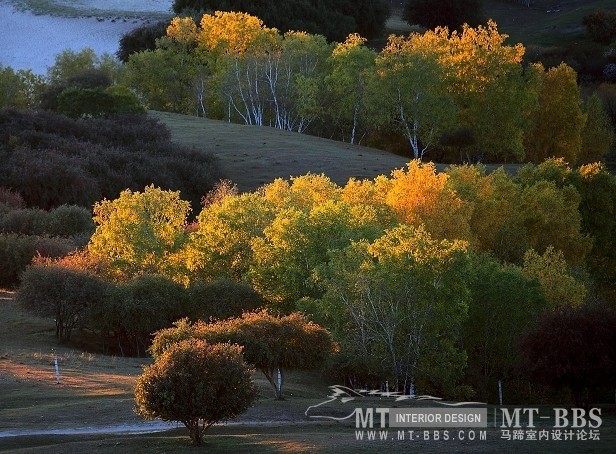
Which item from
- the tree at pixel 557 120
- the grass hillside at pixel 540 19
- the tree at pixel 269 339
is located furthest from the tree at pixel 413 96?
the tree at pixel 269 339

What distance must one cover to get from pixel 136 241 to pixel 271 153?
153 ft

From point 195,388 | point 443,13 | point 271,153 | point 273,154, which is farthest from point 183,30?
point 195,388

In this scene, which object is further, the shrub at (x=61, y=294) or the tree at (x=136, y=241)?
the tree at (x=136, y=241)

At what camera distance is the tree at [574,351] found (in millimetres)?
41594

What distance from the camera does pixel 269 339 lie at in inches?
1563

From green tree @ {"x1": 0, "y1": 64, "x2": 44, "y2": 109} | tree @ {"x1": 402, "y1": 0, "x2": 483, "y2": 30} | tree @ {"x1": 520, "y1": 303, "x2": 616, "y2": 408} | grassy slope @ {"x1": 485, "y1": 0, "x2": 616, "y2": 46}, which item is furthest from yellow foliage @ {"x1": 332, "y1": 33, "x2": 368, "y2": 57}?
tree @ {"x1": 520, "y1": 303, "x2": 616, "y2": 408}

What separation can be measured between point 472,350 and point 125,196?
789 inches

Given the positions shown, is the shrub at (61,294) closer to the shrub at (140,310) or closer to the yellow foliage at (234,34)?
→ the shrub at (140,310)

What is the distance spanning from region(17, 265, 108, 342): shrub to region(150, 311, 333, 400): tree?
13.9 meters

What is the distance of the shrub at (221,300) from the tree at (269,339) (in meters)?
11.6

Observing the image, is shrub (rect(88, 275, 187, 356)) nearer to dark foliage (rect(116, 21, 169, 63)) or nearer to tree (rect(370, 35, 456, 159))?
tree (rect(370, 35, 456, 159))

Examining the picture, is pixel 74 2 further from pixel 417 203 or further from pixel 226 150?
pixel 417 203

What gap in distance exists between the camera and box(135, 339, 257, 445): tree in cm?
2841

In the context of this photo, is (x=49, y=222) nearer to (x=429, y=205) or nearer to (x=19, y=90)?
(x=429, y=205)
